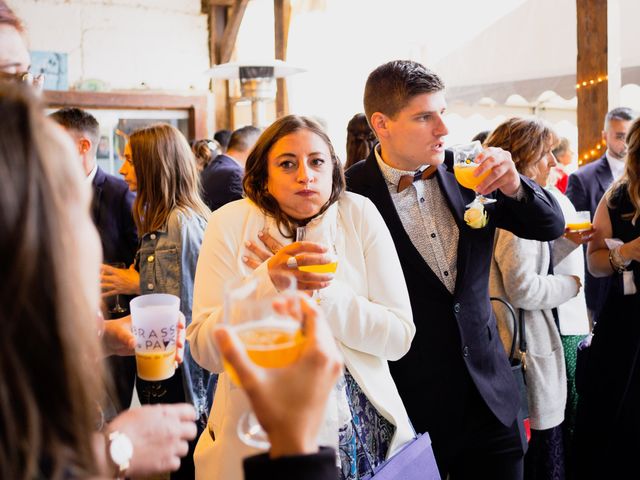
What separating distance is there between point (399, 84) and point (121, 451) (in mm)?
1627

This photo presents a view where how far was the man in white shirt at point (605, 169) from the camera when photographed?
4219 millimetres

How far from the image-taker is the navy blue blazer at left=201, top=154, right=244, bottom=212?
15.1ft

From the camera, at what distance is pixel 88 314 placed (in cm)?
86

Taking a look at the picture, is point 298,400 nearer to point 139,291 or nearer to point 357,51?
point 139,291

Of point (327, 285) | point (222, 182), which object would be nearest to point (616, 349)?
point (327, 285)

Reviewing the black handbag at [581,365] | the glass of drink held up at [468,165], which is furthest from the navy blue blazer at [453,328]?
the black handbag at [581,365]

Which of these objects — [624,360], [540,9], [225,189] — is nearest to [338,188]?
[624,360]

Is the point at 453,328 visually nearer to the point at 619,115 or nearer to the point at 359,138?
the point at 359,138

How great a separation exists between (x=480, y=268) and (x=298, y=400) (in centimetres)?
149

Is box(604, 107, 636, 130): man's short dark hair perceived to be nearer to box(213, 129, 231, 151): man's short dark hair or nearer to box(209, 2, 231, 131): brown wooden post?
box(213, 129, 231, 151): man's short dark hair

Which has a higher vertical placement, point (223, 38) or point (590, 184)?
point (223, 38)

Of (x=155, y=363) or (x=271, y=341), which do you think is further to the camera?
(x=155, y=363)

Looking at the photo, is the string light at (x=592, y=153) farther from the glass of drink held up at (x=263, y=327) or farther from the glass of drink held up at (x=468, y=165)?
the glass of drink held up at (x=263, y=327)

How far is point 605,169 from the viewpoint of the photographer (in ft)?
14.1
